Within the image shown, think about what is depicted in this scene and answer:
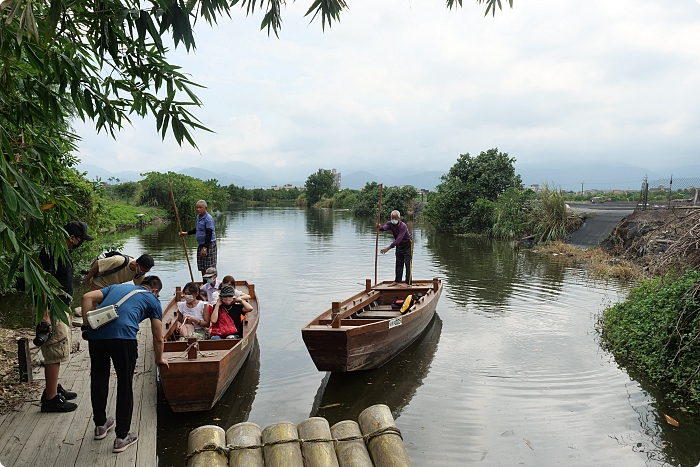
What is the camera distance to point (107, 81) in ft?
14.3

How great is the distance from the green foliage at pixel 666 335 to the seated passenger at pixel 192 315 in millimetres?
6099

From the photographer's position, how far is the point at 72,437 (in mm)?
4641

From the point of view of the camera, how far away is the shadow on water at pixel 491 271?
43.8 ft

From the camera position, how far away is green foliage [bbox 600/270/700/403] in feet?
21.5

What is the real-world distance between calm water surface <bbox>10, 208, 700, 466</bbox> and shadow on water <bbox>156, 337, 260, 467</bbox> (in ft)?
0.06

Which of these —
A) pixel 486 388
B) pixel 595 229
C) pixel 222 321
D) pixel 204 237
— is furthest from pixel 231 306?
pixel 595 229

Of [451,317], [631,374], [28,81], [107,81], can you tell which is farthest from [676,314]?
[28,81]

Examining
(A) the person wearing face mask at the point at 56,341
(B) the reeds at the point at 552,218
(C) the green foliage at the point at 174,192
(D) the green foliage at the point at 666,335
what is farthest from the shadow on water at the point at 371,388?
(C) the green foliage at the point at 174,192

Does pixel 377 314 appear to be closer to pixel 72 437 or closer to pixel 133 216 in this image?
pixel 72 437

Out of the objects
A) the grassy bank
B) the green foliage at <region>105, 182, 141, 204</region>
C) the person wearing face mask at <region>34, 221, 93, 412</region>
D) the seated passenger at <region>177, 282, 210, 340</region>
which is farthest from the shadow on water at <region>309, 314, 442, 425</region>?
the green foliage at <region>105, 182, 141, 204</region>

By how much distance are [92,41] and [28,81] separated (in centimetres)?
60

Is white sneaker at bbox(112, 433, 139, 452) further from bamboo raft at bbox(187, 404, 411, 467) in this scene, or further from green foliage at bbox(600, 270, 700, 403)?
green foliage at bbox(600, 270, 700, 403)

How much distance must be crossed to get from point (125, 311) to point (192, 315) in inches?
124

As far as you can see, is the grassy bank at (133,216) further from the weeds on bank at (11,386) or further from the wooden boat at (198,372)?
the wooden boat at (198,372)
